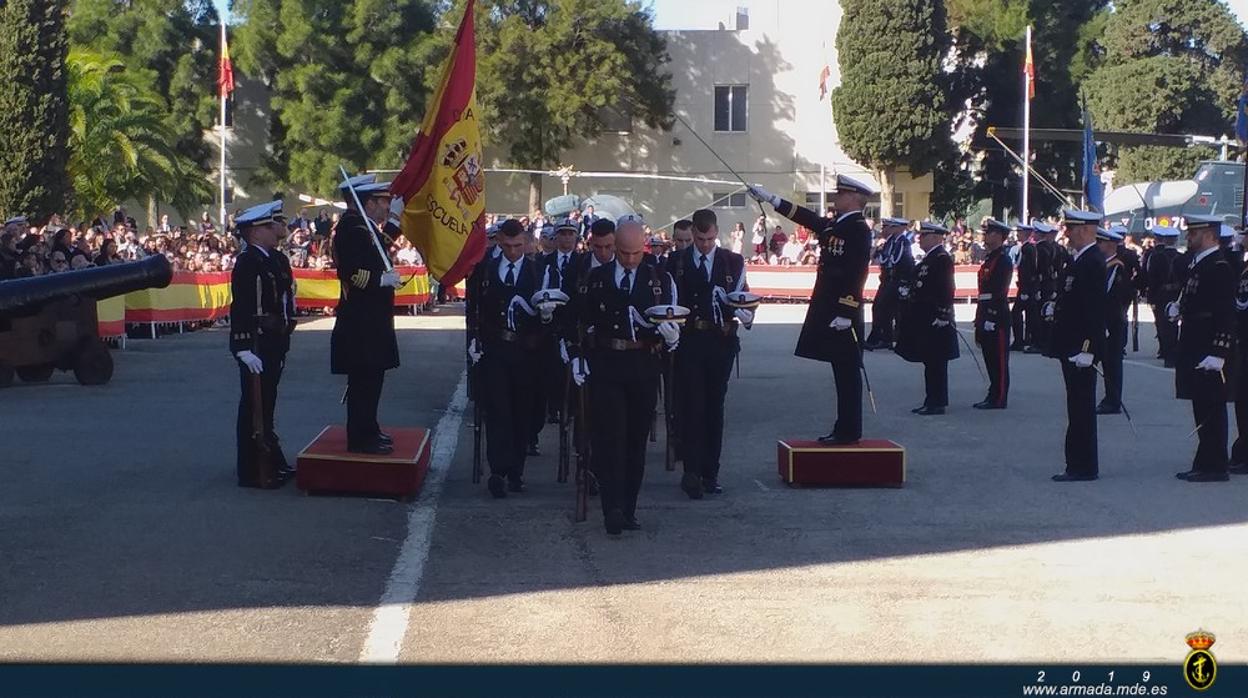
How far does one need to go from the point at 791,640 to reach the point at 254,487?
5065 mm

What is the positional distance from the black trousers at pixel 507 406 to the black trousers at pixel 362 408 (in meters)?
0.76

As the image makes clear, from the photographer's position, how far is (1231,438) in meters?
14.4

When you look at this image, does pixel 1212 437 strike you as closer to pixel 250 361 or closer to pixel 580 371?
pixel 580 371

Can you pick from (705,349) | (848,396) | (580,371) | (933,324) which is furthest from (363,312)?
(933,324)

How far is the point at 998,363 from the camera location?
16.5 meters

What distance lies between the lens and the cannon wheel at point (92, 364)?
56.1 feet

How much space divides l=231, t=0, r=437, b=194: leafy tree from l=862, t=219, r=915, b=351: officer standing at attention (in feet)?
108

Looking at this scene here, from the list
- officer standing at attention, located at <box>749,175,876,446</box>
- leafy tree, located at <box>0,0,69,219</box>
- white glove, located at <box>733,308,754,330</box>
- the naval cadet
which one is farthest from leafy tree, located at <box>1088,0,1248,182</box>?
white glove, located at <box>733,308,754,330</box>

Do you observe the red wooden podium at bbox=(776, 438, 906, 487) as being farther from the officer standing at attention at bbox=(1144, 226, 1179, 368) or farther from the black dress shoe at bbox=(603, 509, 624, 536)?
the officer standing at attention at bbox=(1144, 226, 1179, 368)

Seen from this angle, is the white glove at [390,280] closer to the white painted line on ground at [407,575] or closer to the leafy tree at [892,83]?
the white painted line on ground at [407,575]

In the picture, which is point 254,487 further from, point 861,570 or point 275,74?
point 275,74

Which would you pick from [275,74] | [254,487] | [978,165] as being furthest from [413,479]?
[978,165]

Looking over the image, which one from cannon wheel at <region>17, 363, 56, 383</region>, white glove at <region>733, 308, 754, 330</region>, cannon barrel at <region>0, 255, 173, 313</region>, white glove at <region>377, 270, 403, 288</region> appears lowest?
cannon wheel at <region>17, 363, 56, 383</region>

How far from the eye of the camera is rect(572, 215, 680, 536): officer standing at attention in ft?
30.8
